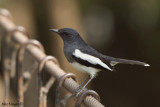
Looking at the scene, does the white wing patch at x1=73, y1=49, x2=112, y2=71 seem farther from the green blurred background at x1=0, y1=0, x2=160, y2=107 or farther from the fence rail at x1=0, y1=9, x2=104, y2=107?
the green blurred background at x1=0, y1=0, x2=160, y2=107

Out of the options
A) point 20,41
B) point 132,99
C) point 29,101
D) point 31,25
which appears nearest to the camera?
point 20,41

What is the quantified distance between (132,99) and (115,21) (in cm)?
175

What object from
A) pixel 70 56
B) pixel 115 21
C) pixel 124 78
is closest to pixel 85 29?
pixel 115 21

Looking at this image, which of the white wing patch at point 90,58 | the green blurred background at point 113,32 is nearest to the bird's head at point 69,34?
the white wing patch at point 90,58

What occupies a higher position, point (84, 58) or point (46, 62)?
point (46, 62)

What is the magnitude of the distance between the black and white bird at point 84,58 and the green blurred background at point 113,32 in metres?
2.77

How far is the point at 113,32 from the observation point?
7395 mm

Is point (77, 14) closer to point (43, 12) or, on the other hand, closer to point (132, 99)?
point (43, 12)

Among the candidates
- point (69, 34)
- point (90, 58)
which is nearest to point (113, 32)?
point (69, 34)

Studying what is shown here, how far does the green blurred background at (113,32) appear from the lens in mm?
6742

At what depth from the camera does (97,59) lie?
12.0 feet

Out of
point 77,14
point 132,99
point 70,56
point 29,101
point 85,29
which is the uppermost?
point 70,56

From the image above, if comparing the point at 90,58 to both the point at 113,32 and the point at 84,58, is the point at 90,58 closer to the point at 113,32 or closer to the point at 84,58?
the point at 84,58

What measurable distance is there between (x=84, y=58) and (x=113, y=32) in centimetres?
386
